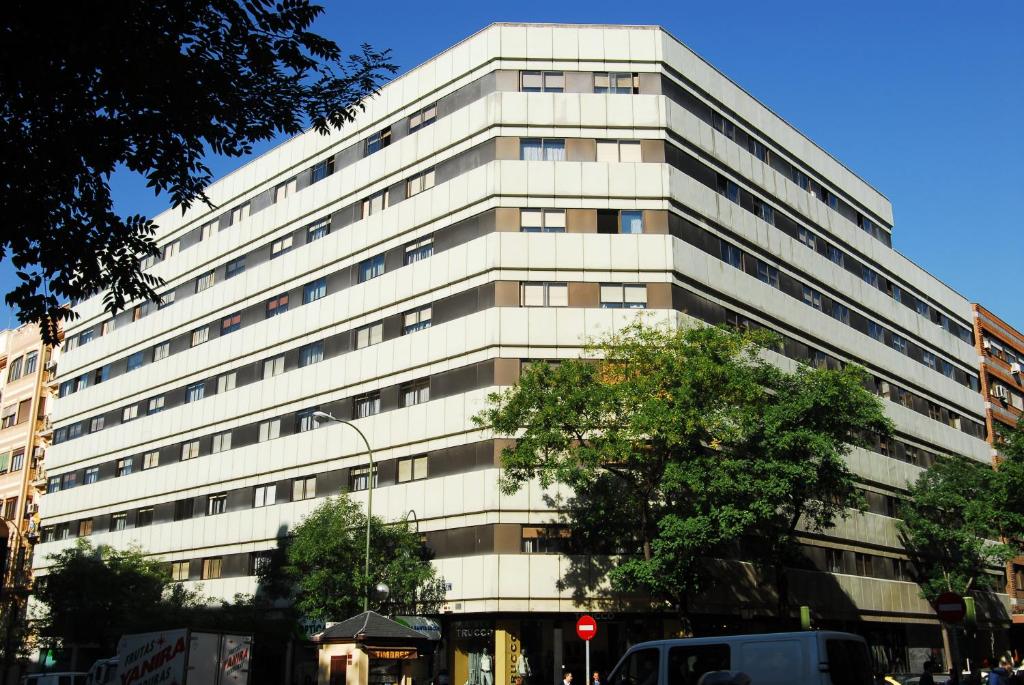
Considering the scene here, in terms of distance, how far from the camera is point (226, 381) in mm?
48500

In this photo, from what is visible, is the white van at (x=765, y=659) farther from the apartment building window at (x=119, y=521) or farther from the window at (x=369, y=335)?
the apartment building window at (x=119, y=521)

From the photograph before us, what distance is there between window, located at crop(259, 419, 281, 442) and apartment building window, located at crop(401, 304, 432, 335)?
8.32 m

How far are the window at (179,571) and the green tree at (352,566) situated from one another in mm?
12654

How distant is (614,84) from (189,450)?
26035mm

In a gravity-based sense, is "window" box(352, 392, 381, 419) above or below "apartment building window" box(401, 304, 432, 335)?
below

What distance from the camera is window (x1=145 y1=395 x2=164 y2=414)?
51906 mm

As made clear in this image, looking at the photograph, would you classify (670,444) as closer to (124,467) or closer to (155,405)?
(155,405)

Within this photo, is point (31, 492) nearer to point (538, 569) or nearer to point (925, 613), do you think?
point (538, 569)

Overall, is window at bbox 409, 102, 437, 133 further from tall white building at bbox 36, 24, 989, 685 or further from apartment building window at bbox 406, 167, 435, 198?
apartment building window at bbox 406, 167, 435, 198

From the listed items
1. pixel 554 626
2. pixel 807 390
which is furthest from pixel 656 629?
pixel 807 390

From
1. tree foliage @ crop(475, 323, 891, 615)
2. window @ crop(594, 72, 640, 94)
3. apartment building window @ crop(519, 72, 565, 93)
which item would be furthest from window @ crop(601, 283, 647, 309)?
apartment building window @ crop(519, 72, 565, 93)

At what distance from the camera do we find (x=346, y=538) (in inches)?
1373

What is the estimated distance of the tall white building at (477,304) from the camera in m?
37.2

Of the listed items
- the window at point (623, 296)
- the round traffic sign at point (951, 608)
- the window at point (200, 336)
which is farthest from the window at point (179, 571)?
the round traffic sign at point (951, 608)
